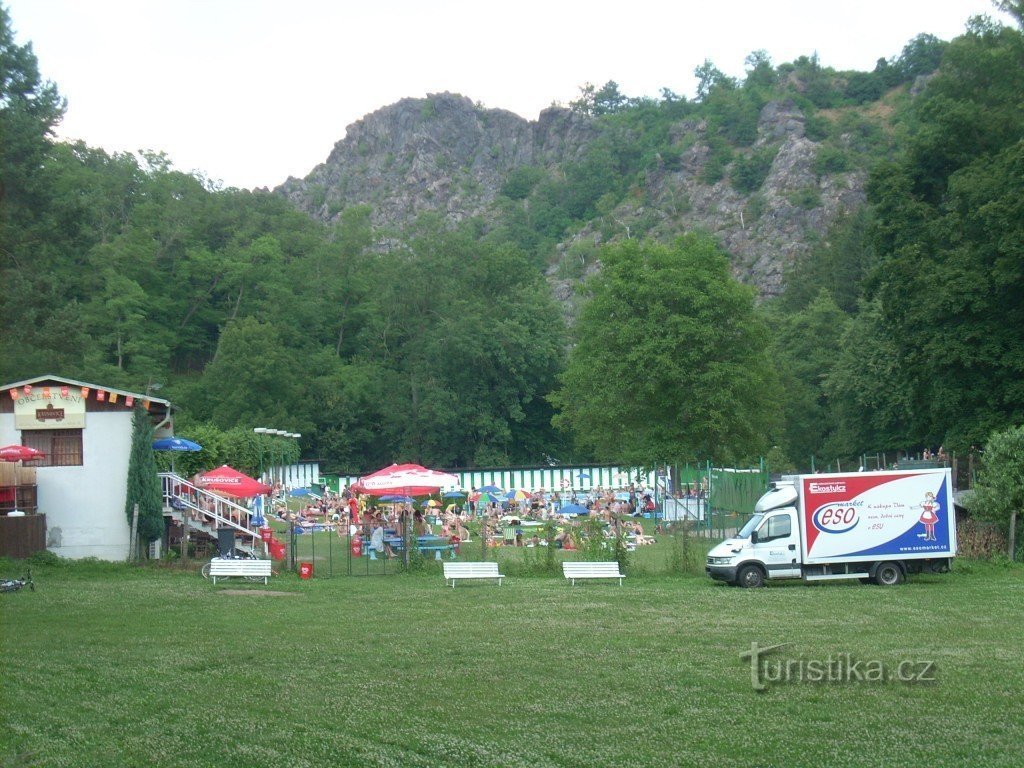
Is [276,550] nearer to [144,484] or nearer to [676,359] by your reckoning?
[144,484]

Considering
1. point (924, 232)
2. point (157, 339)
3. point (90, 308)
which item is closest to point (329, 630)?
point (924, 232)

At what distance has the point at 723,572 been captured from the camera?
2373cm

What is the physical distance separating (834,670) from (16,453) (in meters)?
21.3

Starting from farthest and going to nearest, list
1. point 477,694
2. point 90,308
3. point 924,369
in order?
point 90,308 → point 924,369 → point 477,694

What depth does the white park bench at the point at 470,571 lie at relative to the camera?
81.4 ft

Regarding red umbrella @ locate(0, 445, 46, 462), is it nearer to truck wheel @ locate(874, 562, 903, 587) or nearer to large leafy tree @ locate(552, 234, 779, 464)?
truck wheel @ locate(874, 562, 903, 587)

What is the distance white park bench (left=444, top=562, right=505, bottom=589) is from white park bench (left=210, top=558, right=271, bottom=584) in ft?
13.7

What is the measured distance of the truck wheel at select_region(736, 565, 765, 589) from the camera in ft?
77.1

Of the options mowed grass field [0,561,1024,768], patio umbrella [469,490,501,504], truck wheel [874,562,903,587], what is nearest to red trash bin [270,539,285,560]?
mowed grass field [0,561,1024,768]

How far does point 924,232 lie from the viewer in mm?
41969

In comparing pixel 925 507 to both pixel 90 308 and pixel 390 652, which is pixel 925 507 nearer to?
pixel 390 652

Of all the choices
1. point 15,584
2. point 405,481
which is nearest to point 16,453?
point 15,584

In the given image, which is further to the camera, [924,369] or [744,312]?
[744,312]

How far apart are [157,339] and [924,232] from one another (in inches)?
2121
